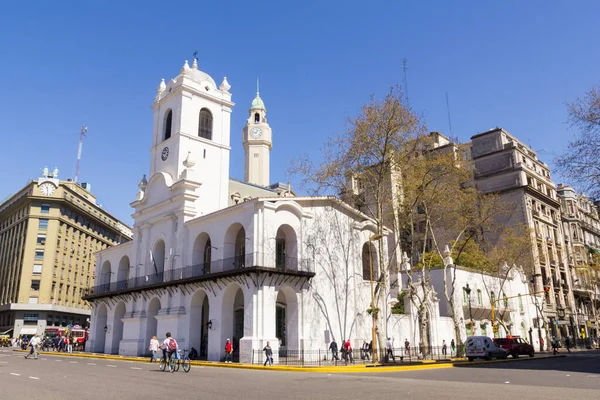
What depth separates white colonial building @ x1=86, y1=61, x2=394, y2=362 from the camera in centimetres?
2917

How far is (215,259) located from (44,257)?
46618 mm

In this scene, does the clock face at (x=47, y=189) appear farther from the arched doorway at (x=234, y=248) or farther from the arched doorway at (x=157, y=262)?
the arched doorway at (x=234, y=248)

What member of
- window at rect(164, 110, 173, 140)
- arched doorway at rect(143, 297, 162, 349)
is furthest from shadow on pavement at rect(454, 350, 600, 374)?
window at rect(164, 110, 173, 140)

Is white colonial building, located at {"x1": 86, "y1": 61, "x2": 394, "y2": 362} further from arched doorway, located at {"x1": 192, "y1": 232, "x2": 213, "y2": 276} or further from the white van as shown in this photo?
the white van

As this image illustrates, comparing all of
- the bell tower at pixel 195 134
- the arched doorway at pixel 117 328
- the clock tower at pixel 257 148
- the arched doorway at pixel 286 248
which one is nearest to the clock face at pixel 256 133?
the clock tower at pixel 257 148

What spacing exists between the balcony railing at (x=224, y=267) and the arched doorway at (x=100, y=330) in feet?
24.8

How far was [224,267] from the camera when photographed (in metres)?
30.9

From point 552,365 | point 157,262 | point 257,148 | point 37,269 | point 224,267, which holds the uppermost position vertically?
point 257,148

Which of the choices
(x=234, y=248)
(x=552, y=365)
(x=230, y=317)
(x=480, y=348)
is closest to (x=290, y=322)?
(x=230, y=317)

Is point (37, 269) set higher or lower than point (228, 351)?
higher

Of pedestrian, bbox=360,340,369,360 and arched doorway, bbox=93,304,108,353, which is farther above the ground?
arched doorway, bbox=93,304,108,353

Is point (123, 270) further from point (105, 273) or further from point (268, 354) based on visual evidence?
point (268, 354)

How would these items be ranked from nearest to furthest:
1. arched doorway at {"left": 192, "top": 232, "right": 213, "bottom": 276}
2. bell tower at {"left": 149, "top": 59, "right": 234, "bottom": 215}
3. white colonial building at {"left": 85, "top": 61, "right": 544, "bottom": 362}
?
1. white colonial building at {"left": 85, "top": 61, "right": 544, "bottom": 362}
2. arched doorway at {"left": 192, "top": 232, "right": 213, "bottom": 276}
3. bell tower at {"left": 149, "top": 59, "right": 234, "bottom": 215}

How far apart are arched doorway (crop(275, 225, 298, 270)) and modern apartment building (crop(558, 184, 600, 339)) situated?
37.1 meters
